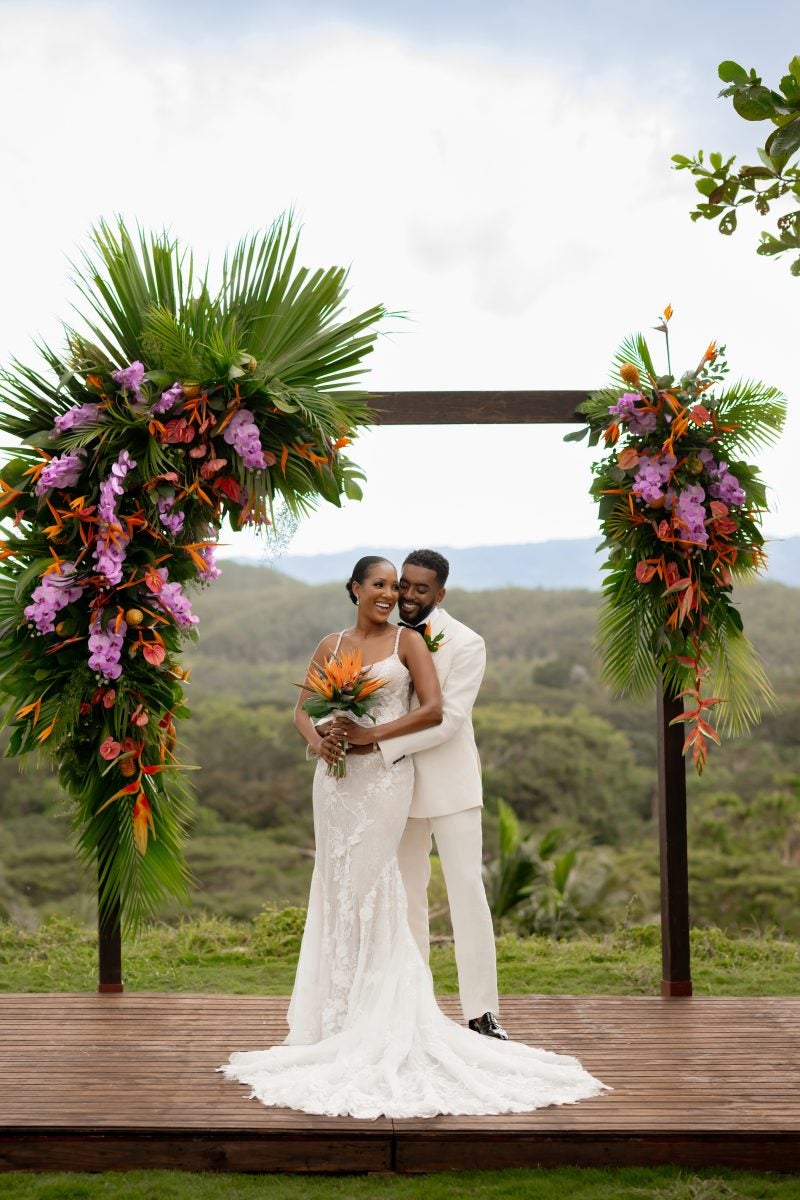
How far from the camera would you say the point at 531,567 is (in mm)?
35312

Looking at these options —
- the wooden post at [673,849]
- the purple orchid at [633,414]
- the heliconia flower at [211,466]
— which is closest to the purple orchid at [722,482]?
the purple orchid at [633,414]

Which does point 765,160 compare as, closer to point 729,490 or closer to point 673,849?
point 729,490

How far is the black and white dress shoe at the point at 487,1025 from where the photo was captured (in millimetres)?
4941

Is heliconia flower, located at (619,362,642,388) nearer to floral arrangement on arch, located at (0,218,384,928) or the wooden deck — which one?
floral arrangement on arch, located at (0,218,384,928)

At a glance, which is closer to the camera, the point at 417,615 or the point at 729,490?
the point at 417,615

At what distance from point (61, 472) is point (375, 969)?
2224mm

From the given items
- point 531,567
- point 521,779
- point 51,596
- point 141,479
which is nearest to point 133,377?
point 141,479

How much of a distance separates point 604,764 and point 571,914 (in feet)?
45.9

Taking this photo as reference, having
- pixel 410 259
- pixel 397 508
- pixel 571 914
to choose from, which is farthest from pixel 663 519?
pixel 397 508

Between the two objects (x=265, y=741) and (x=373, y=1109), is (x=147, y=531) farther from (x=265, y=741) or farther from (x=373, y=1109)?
(x=265, y=741)

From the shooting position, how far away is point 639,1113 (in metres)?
4.12

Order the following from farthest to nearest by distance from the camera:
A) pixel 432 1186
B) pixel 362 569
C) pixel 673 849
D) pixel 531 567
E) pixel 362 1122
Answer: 1. pixel 531 567
2. pixel 673 849
3. pixel 362 569
4. pixel 362 1122
5. pixel 432 1186

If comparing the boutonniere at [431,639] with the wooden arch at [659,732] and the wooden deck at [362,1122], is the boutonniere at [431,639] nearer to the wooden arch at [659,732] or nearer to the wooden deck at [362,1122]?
the wooden arch at [659,732]

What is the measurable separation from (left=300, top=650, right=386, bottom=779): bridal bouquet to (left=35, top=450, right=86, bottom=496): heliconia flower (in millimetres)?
1276
